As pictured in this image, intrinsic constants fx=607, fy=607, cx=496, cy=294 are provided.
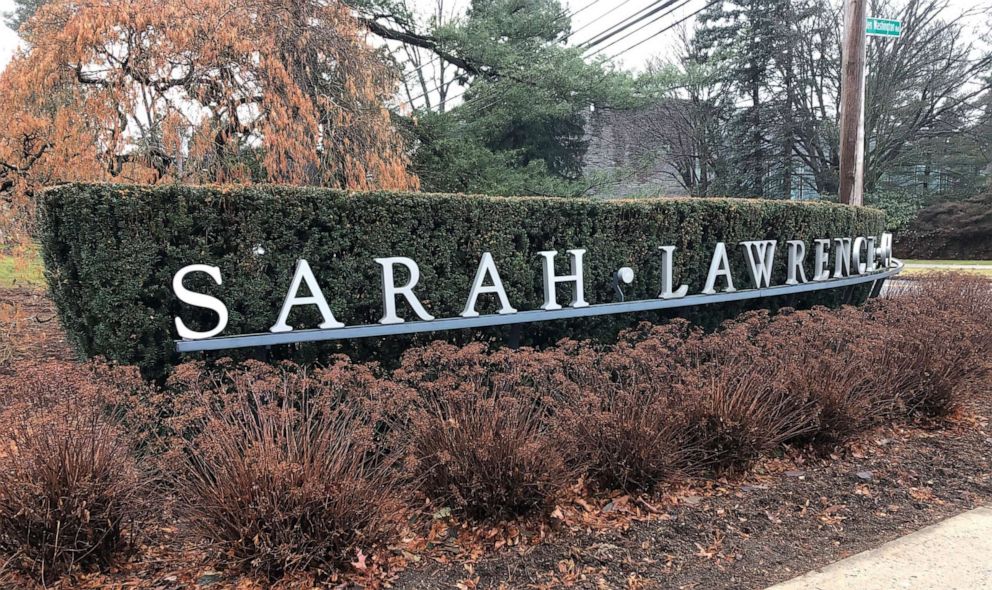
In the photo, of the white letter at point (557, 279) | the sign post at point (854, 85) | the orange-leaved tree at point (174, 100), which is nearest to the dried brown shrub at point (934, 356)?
the white letter at point (557, 279)

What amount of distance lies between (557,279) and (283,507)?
3219 mm

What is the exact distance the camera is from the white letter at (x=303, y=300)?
4000 millimetres

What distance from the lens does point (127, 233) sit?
12.1 ft

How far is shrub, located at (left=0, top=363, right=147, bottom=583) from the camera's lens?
241 centimetres

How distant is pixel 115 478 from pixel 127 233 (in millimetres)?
1698

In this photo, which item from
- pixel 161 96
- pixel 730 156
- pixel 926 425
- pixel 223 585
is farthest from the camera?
pixel 730 156

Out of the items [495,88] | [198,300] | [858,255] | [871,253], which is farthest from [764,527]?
[495,88]

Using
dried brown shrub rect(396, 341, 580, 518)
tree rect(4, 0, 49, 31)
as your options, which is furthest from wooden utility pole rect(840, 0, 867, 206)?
tree rect(4, 0, 49, 31)

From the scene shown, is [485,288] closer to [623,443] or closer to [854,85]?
[623,443]

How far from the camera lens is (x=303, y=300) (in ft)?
13.4

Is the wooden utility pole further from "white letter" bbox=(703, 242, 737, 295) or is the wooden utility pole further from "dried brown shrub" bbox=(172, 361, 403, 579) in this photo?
"dried brown shrub" bbox=(172, 361, 403, 579)

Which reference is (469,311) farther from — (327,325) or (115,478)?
(115,478)

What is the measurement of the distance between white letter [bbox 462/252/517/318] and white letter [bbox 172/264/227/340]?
5.67 ft

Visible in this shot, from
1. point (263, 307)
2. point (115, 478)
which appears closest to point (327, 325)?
point (263, 307)
